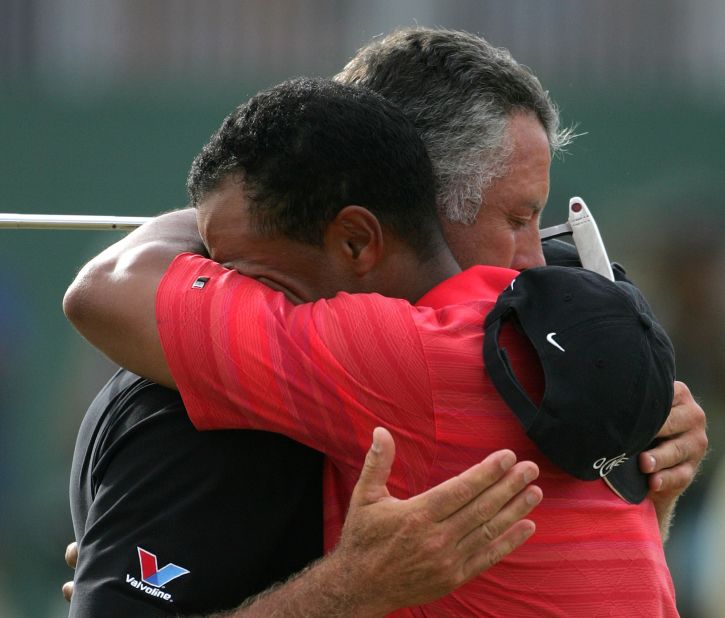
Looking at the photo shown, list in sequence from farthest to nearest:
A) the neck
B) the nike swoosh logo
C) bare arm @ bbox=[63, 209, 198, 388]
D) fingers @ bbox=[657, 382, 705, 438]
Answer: fingers @ bbox=[657, 382, 705, 438], the neck, bare arm @ bbox=[63, 209, 198, 388], the nike swoosh logo

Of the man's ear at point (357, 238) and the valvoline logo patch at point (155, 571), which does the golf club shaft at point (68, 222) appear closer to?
the man's ear at point (357, 238)

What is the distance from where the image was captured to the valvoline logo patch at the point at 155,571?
2100mm

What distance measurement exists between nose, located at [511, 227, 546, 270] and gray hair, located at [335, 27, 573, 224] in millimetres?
133

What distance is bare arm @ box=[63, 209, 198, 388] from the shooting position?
2.06 m

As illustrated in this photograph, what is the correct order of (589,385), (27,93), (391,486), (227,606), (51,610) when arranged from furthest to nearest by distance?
(27,93) < (51,610) < (227,606) < (391,486) < (589,385)

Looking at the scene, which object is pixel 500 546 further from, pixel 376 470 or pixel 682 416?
pixel 682 416

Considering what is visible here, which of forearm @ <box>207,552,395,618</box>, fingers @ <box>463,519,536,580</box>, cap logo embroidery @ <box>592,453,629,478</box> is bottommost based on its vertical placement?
forearm @ <box>207,552,395,618</box>

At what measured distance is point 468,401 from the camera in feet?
6.31

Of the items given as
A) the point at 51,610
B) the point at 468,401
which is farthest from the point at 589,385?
the point at 51,610

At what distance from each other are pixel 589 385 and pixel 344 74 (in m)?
1.14

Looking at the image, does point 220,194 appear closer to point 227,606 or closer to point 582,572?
point 227,606

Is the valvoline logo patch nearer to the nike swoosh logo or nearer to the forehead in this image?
the nike swoosh logo

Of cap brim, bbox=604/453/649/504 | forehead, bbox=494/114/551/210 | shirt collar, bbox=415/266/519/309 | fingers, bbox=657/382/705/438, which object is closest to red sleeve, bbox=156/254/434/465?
shirt collar, bbox=415/266/519/309

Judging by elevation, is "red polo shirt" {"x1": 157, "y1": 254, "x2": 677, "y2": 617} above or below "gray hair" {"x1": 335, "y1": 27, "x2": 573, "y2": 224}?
below
